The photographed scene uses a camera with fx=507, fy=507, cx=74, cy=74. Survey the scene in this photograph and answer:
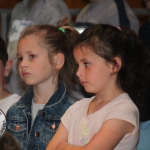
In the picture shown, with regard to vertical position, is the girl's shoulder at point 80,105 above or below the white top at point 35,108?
above

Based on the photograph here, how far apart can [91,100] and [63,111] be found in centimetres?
25

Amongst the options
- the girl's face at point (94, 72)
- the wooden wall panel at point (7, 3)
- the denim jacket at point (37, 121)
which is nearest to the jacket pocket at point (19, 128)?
the denim jacket at point (37, 121)

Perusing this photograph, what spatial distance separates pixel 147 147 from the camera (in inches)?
93.7

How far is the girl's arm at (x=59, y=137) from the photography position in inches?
88.2

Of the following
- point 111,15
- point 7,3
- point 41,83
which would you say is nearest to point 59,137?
point 41,83

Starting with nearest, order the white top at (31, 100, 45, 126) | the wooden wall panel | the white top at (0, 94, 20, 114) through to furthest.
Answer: the white top at (31, 100, 45, 126) → the white top at (0, 94, 20, 114) → the wooden wall panel

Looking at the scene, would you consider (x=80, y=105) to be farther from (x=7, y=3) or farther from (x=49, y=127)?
(x=7, y=3)

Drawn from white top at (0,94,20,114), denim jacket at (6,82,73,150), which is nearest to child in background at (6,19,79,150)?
denim jacket at (6,82,73,150)

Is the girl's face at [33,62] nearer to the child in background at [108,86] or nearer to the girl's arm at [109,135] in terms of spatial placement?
the child in background at [108,86]

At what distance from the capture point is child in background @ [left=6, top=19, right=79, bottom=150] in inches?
98.9

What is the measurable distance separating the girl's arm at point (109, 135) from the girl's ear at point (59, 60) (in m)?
0.66

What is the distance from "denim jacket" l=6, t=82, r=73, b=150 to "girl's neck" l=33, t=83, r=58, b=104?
36 mm

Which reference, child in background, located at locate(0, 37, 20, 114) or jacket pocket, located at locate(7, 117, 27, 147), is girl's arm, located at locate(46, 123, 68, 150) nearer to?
jacket pocket, located at locate(7, 117, 27, 147)

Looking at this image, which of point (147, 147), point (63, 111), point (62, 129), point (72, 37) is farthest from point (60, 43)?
point (147, 147)
